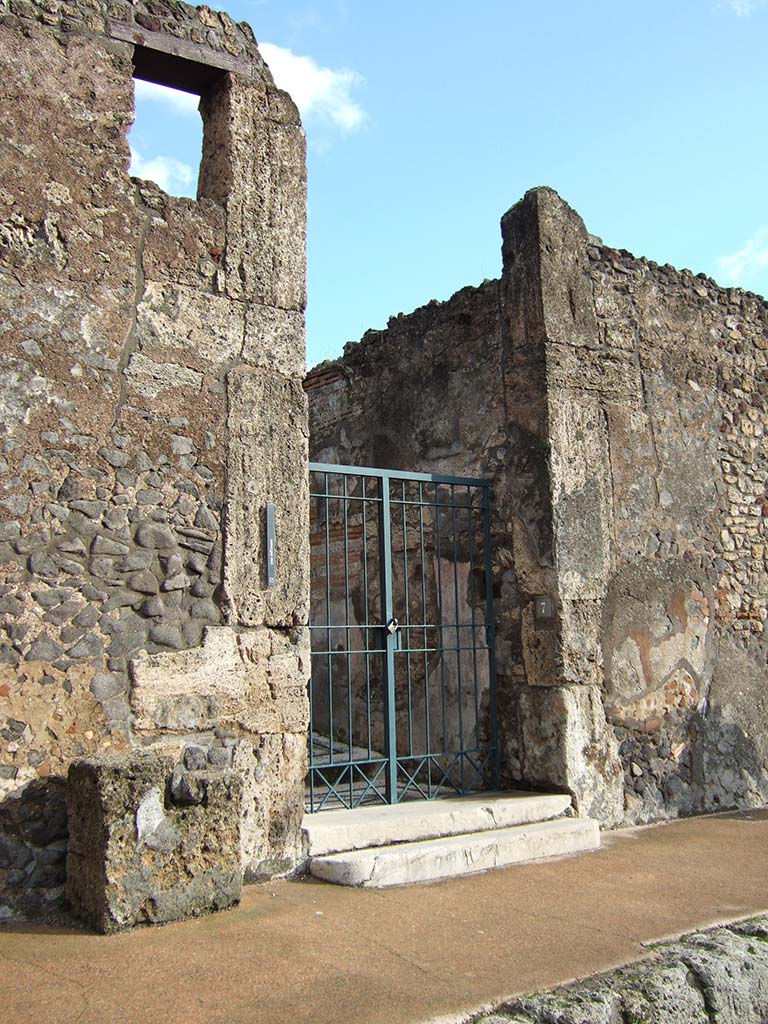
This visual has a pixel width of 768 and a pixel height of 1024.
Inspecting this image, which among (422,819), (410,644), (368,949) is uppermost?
(410,644)

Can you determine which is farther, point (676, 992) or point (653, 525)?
point (653, 525)

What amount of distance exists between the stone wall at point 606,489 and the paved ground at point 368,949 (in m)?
1.21

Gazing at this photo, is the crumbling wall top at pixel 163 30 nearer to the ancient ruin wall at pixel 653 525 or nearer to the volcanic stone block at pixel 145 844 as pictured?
the ancient ruin wall at pixel 653 525

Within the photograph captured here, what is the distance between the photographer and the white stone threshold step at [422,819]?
4.21 m

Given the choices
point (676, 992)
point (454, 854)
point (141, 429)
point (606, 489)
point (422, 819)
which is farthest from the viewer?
point (606, 489)

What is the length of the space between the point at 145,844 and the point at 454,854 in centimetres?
159

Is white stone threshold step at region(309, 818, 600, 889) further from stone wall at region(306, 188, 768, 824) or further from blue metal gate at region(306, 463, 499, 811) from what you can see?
blue metal gate at region(306, 463, 499, 811)

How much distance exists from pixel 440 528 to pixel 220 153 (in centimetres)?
269

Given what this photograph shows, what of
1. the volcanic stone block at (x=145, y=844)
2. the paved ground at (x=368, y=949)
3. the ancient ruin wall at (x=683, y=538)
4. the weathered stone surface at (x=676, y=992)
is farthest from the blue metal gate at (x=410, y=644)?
the weathered stone surface at (x=676, y=992)

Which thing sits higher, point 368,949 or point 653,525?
point 653,525

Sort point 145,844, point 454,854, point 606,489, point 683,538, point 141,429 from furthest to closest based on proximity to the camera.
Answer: point 683,538
point 606,489
point 454,854
point 141,429
point 145,844

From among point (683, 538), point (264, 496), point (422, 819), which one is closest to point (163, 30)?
point (264, 496)

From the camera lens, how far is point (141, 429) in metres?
4.01

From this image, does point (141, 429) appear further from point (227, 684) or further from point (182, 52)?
point (182, 52)
